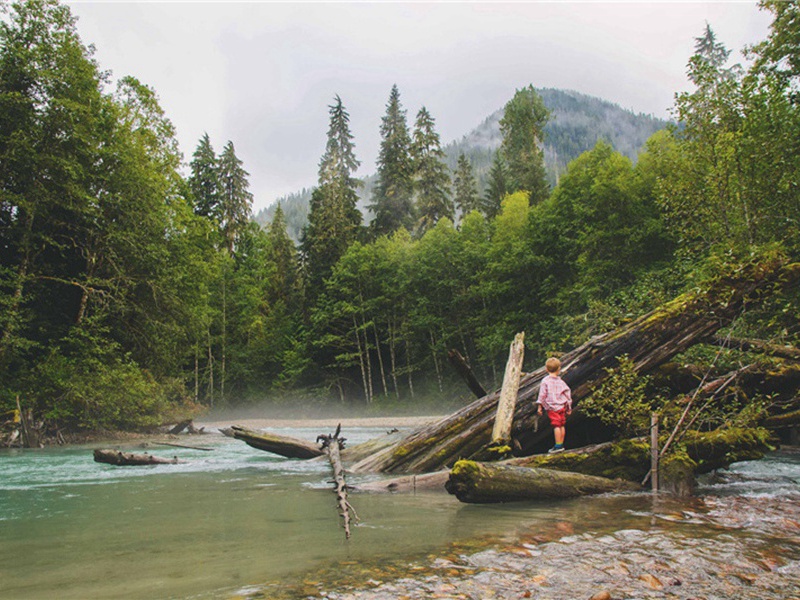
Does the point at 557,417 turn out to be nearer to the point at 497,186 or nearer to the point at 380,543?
the point at 380,543

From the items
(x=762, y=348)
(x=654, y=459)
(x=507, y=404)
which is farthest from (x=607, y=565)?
(x=762, y=348)

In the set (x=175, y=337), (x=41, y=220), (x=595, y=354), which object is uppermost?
(x=41, y=220)

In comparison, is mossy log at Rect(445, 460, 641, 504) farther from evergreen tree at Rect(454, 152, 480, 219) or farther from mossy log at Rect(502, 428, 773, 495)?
evergreen tree at Rect(454, 152, 480, 219)

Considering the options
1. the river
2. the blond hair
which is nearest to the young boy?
the blond hair

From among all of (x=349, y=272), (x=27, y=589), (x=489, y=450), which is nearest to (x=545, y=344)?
(x=349, y=272)

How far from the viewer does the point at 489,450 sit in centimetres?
706

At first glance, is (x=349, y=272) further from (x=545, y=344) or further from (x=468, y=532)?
(x=468, y=532)

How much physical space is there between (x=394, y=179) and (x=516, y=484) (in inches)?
2024

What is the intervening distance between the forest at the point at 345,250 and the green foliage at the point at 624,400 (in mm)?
212

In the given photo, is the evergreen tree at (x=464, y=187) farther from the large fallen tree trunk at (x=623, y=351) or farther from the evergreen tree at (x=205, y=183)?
the large fallen tree trunk at (x=623, y=351)

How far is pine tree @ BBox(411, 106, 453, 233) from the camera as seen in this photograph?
54281mm

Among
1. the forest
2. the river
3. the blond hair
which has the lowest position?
the river

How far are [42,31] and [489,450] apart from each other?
24.6m

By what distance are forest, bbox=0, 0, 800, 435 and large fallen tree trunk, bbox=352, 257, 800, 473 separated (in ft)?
1.29
